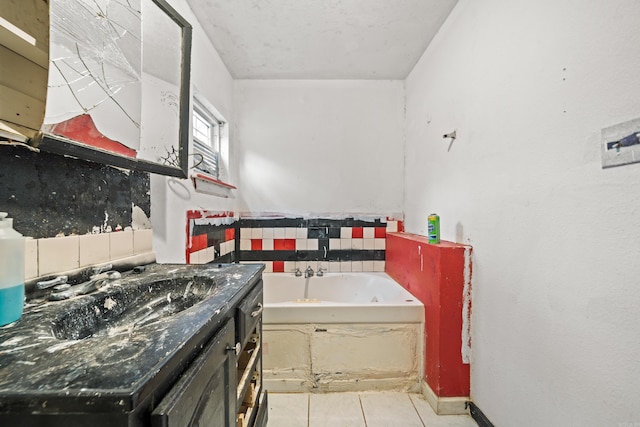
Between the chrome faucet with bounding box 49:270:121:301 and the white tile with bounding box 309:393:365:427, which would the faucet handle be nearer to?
the chrome faucet with bounding box 49:270:121:301

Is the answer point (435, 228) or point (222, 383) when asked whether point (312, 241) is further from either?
point (222, 383)

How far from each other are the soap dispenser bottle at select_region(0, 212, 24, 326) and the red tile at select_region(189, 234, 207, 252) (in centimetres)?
101

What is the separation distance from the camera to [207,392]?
1.98 feet

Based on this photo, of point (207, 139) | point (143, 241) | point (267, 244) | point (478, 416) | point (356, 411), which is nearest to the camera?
point (143, 241)

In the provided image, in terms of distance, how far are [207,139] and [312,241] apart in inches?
49.2

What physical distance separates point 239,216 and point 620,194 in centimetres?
241

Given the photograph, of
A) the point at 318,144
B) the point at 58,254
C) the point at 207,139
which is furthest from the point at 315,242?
the point at 58,254

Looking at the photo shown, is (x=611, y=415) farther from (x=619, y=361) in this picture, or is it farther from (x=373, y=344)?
(x=373, y=344)

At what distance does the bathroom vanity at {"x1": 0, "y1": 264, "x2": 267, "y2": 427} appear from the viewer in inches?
14.6

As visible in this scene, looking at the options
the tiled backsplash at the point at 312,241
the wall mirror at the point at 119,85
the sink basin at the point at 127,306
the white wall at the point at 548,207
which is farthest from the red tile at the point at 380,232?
the sink basin at the point at 127,306

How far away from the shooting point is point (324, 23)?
1796 mm

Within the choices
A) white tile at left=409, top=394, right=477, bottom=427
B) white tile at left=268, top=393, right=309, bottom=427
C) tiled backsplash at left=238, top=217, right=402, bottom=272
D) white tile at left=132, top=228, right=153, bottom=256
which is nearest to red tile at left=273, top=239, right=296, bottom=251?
tiled backsplash at left=238, top=217, right=402, bottom=272

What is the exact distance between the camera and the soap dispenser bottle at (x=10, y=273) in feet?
1.87

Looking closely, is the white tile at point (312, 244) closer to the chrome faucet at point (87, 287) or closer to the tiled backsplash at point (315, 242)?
the tiled backsplash at point (315, 242)
